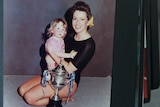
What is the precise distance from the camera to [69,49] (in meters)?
0.59

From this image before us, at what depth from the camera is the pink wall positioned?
57cm

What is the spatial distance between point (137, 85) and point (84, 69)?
136 millimetres

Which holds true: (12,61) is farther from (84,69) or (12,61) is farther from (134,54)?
(134,54)

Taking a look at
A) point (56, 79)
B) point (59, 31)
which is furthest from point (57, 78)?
point (59, 31)

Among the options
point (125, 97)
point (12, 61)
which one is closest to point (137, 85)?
point (125, 97)

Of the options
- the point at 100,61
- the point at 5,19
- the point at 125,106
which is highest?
the point at 5,19

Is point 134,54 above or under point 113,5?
under

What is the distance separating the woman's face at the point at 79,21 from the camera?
0.59m

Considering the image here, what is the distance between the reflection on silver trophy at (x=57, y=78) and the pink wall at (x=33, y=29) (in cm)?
3

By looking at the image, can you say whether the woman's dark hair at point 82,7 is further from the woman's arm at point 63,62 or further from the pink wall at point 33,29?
the woman's arm at point 63,62

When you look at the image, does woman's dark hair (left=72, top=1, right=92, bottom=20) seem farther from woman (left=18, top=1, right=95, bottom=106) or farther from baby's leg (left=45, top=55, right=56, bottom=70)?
baby's leg (left=45, top=55, right=56, bottom=70)

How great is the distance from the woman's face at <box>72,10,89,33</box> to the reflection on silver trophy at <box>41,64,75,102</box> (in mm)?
102

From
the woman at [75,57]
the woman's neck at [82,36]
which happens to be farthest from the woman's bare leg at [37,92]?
the woman's neck at [82,36]

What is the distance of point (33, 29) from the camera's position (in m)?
0.58
